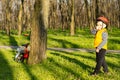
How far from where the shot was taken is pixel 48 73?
31.4 ft

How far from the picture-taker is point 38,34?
39.9 ft

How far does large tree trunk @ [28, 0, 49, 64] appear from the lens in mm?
12065

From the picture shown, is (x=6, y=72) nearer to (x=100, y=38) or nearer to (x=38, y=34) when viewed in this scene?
(x=38, y=34)

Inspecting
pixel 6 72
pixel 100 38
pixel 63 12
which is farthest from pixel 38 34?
pixel 63 12

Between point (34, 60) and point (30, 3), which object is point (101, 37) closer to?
point (34, 60)

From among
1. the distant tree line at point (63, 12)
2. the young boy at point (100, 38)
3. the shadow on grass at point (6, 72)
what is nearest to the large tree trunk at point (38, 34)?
the shadow on grass at point (6, 72)

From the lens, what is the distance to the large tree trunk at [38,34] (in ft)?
39.6

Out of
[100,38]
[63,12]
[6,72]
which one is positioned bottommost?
[6,72]

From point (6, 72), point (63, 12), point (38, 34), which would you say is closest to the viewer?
point (6, 72)

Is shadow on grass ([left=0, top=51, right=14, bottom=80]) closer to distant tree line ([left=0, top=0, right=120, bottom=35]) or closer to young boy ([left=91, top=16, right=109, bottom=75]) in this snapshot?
→ young boy ([left=91, top=16, right=109, bottom=75])

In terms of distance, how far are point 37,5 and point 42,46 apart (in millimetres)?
1673

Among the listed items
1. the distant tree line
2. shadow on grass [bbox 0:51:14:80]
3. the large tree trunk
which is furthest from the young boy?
the distant tree line

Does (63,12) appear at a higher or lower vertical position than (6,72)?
higher

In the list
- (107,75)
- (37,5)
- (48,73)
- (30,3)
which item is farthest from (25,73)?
(30,3)
